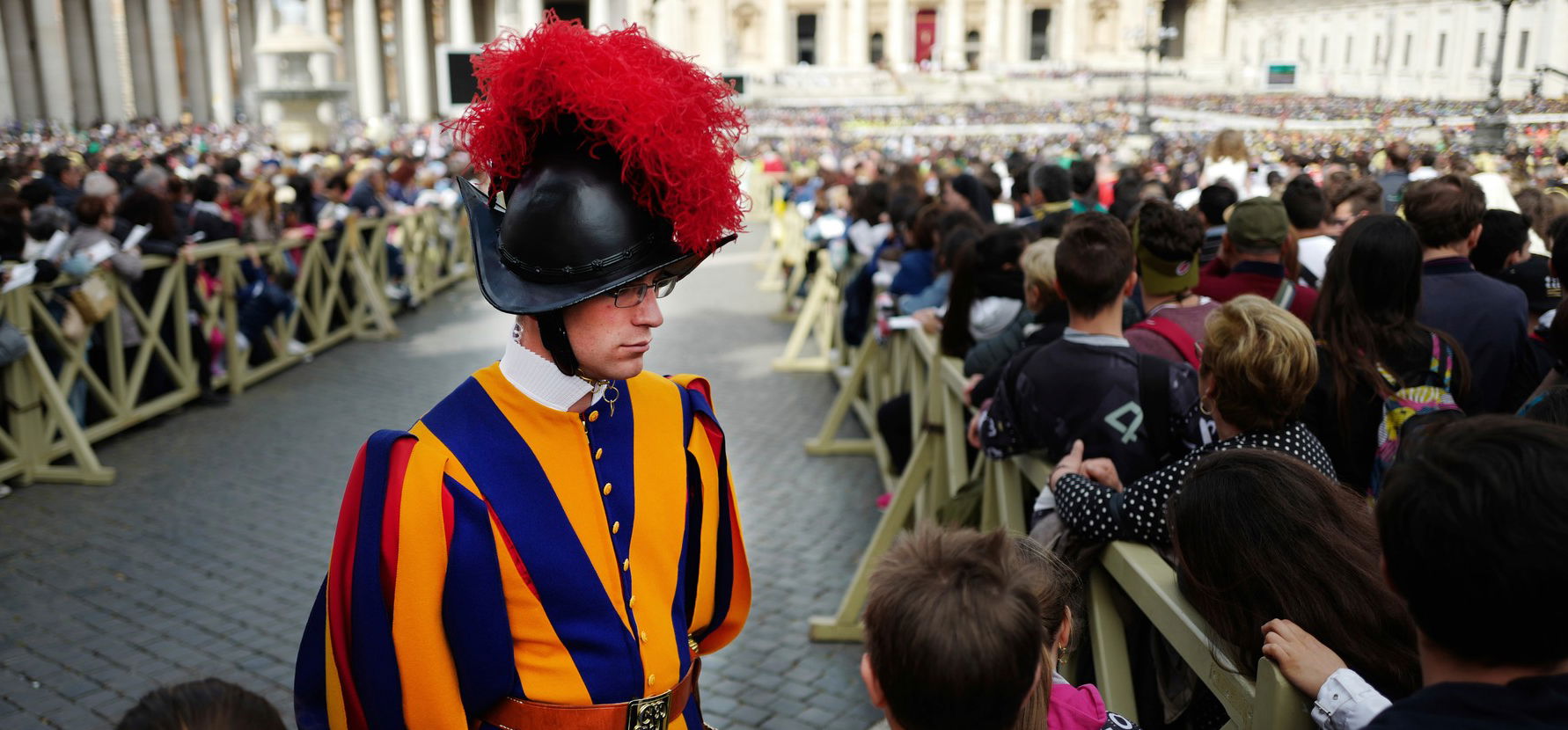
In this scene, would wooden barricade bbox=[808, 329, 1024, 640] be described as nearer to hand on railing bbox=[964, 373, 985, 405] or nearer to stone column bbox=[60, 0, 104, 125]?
hand on railing bbox=[964, 373, 985, 405]

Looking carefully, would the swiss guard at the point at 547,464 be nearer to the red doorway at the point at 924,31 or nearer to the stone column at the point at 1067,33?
the stone column at the point at 1067,33

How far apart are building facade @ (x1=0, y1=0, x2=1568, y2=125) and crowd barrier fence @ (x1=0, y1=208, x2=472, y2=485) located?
3.48 m

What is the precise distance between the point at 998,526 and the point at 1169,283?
5.69 feet

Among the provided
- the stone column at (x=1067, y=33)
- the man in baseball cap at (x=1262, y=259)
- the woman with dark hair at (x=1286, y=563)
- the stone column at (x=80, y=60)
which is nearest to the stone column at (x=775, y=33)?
the stone column at (x=1067, y=33)

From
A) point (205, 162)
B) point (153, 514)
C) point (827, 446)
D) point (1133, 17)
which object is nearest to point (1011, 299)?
point (827, 446)

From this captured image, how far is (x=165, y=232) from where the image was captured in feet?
28.6

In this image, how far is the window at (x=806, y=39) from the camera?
8538 cm

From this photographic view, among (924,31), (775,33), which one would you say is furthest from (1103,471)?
(924,31)

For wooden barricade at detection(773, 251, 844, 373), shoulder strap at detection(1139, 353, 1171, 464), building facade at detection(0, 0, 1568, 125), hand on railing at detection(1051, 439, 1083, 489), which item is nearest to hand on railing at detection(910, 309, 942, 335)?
building facade at detection(0, 0, 1568, 125)

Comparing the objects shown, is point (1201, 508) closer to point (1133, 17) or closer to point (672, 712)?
point (672, 712)

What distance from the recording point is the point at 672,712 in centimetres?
221

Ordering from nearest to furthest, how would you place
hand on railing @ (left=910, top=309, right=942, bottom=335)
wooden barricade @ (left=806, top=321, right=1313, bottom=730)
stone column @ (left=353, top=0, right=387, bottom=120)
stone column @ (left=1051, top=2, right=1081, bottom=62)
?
wooden barricade @ (left=806, top=321, right=1313, bottom=730)
hand on railing @ (left=910, top=309, right=942, bottom=335)
stone column @ (left=353, top=0, right=387, bottom=120)
stone column @ (left=1051, top=2, right=1081, bottom=62)

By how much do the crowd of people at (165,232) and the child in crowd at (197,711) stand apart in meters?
6.21

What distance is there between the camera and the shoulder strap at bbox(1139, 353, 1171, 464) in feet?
11.9
